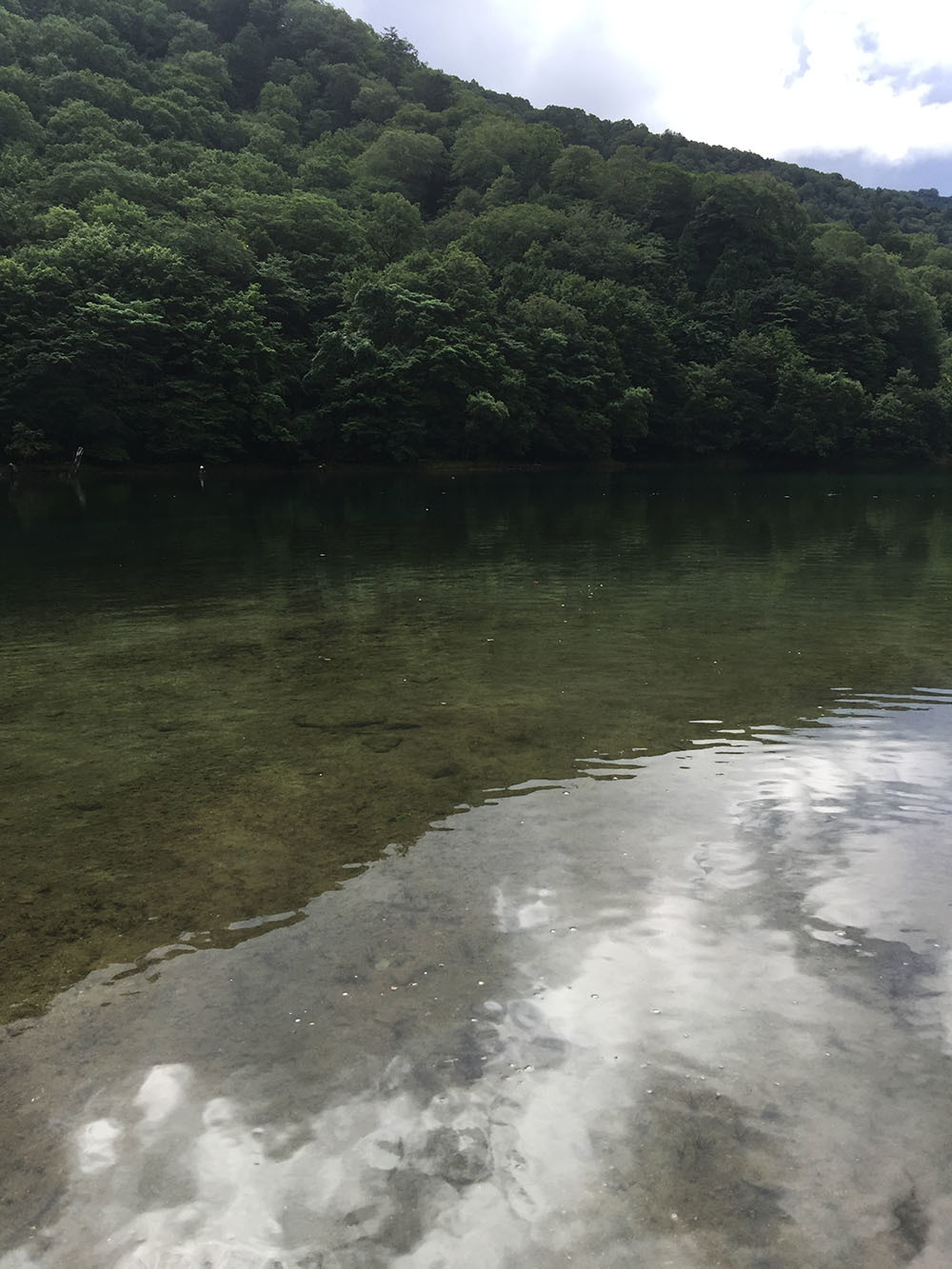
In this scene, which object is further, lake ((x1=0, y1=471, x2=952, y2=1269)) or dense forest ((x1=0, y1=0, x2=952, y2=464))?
dense forest ((x1=0, y1=0, x2=952, y2=464))

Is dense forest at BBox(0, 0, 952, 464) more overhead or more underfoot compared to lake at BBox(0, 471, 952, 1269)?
more overhead

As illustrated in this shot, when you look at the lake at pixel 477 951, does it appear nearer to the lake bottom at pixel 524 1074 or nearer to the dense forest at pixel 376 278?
the lake bottom at pixel 524 1074

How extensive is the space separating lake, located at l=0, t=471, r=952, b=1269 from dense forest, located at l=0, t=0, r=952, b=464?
45.6m

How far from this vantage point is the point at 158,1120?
371cm

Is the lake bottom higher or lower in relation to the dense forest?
lower

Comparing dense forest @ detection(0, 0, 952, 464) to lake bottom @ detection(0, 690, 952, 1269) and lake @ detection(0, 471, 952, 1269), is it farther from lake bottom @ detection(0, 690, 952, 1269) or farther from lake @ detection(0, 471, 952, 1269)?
lake bottom @ detection(0, 690, 952, 1269)

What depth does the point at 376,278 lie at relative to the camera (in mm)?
64125

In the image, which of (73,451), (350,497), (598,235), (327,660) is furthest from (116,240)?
(327,660)

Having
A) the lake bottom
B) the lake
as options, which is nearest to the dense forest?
the lake

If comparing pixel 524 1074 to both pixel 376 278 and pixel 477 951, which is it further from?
pixel 376 278

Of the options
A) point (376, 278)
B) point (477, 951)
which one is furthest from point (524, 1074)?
point (376, 278)

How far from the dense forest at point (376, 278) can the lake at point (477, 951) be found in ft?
149

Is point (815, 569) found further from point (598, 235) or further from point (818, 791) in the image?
point (598, 235)

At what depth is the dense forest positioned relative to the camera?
175 feet
